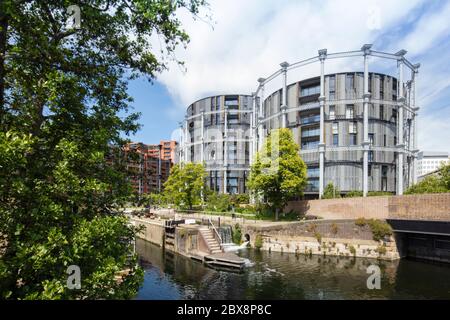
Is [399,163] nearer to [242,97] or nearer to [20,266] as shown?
Answer: [242,97]

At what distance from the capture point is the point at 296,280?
65.1 feet

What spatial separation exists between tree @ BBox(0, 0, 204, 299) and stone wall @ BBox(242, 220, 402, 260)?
25094 mm

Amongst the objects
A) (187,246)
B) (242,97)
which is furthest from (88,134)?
(242,97)

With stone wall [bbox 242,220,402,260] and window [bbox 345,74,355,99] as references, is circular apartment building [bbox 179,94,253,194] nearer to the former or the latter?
window [bbox 345,74,355,99]

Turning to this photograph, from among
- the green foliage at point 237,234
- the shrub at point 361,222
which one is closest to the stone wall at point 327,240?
the shrub at point 361,222

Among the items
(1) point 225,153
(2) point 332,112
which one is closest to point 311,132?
(2) point 332,112

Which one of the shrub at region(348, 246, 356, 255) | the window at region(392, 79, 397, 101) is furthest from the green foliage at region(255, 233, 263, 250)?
the window at region(392, 79, 397, 101)

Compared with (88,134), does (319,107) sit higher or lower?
higher

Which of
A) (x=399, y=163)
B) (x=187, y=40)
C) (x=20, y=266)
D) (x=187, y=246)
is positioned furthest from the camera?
(x=399, y=163)

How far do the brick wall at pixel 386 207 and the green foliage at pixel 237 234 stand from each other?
954 cm

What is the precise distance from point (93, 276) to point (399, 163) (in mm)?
53866

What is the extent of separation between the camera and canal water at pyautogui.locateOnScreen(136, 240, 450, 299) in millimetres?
17266

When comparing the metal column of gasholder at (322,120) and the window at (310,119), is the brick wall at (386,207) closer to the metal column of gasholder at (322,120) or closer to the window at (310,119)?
the metal column of gasholder at (322,120)

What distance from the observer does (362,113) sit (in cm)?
4809
